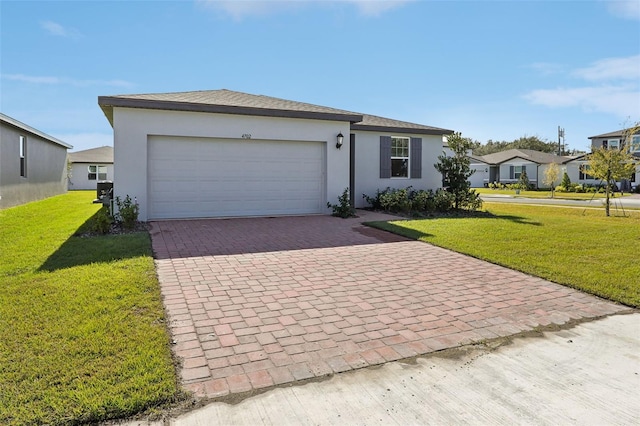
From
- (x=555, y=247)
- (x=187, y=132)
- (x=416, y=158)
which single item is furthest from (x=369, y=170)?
(x=555, y=247)

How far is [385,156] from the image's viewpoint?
15.1 meters

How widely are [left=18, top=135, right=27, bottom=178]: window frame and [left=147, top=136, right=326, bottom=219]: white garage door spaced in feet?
31.1

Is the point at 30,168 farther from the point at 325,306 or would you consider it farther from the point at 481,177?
the point at 481,177

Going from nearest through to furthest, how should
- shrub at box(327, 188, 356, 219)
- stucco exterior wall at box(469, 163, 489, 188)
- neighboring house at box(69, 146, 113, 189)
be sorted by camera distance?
1. shrub at box(327, 188, 356, 219)
2. neighboring house at box(69, 146, 113, 189)
3. stucco exterior wall at box(469, 163, 489, 188)

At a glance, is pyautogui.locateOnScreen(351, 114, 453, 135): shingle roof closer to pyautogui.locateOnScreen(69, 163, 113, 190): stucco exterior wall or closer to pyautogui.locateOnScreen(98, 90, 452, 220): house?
pyautogui.locateOnScreen(98, 90, 452, 220): house

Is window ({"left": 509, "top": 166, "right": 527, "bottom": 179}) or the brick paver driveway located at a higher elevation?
window ({"left": 509, "top": 166, "right": 527, "bottom": 179})

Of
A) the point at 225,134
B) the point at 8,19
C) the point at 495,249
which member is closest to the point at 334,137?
the point at 225,134

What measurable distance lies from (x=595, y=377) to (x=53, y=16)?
526 inches

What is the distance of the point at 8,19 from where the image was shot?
35.2ft

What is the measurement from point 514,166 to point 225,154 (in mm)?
39424

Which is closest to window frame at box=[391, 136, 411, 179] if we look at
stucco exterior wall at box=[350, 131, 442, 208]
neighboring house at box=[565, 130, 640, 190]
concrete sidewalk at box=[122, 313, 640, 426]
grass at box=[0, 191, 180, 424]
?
stucco exterior wall at box=[350, 131, 442, 208]

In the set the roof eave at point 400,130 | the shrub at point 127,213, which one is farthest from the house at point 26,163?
the roof eave at point 400,130

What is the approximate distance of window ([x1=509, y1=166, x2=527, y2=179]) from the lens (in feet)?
138

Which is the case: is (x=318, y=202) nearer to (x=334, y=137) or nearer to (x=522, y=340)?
(x=334, y=137)
